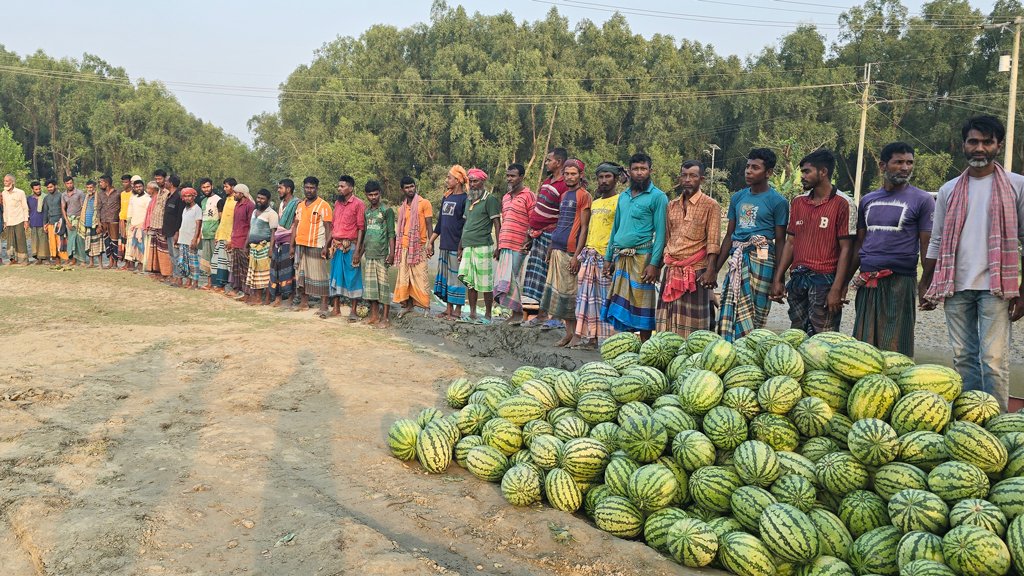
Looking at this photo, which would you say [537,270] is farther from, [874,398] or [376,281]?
[874,398]

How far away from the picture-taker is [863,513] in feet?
10.6

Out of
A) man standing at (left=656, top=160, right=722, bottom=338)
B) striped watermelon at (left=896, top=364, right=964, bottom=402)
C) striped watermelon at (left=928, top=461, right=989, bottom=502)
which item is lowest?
striped watermelon at (left=928, top=461, right=989, bottom=502)

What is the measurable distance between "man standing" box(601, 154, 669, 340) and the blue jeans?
9.15ft

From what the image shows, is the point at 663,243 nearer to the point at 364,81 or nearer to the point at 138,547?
the point at 138,547

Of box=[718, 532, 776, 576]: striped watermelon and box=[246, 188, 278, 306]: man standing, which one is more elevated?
box=[246, 188, 278, 306]: man standing

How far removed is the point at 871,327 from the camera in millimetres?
5559

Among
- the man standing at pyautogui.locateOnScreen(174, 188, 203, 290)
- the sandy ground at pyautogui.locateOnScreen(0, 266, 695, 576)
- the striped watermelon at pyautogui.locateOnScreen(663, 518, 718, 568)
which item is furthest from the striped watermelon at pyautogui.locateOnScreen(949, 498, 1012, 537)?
the man standing at pyautogui.locateOnScreen(174, 188, 203, 290)

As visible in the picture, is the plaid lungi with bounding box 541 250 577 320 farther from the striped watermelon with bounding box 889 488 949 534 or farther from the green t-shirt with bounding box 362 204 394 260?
the striped watermelon with bounding box 889 488 949 534

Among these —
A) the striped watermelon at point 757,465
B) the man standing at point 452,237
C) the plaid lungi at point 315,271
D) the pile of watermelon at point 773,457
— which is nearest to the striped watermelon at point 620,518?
the pile of watermelon at point 773,457

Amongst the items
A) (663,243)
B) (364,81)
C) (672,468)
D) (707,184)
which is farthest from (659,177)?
(672,468)

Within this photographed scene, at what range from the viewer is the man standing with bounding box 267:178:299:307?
11539mm

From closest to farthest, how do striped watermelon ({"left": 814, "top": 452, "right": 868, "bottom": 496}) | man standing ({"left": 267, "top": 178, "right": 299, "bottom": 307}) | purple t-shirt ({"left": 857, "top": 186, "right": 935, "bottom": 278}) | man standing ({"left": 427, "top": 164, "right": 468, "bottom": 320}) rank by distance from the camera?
striped watermelon ({"left": 814, "top": 452, "right": 868, "bottom": 496})
purple t-shirt ({"left": 857, "top": 186, "right": 935, "bottom": 278})
man standing ({"left": 427, "top": 164, "right": 468, "bottom": 320})
man standing ({"left": 267, "top": 178, "right": 299, "bottom": 307})

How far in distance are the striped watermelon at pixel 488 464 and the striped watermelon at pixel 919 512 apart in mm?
2137

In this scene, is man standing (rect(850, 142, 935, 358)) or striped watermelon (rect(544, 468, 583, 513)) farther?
man standing (rect(850, 142, 935, 358))
